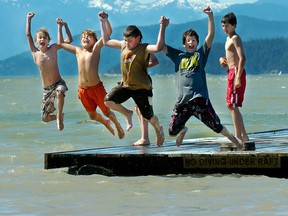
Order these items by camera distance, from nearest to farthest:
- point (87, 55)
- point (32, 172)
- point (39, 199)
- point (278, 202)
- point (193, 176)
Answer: point (278, 202), point (39, 199), point (193, 176), point (87, 55), point (32, 172)

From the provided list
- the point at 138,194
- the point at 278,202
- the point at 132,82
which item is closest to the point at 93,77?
the point at 132,82

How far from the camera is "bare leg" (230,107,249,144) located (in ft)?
45.9

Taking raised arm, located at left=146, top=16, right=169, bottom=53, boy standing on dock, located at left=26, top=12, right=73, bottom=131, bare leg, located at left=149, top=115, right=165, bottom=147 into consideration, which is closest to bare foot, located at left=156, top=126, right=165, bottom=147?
bare leg, located at left=149, top=115, right=165, bottom=147

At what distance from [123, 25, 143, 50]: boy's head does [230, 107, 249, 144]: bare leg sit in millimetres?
1541

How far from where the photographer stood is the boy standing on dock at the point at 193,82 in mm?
13117

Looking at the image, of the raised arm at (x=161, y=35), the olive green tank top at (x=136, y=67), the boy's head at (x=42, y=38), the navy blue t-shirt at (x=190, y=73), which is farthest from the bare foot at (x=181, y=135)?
the boy's head at (x=42, y=38)

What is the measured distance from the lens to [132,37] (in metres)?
13.5

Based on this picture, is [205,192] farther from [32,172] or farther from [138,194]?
[32,172]

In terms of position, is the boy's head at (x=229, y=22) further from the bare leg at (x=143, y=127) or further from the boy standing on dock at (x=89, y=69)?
the boy standing on dock at (x=89, y=69)

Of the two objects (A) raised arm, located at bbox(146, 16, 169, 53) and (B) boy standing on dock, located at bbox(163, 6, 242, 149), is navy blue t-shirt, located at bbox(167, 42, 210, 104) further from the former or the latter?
(A) raised arm, located at bbox(146, 16, 169, 53)

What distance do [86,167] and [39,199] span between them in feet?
4.70

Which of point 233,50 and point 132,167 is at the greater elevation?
point 233,50

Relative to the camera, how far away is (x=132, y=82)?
1361cm

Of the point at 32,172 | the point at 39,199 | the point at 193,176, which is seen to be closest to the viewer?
the point at 39,199
